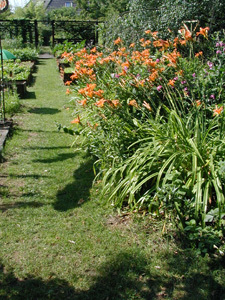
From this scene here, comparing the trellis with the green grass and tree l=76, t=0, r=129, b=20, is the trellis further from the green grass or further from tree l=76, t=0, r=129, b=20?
tree l=76, t=0, r=129, b=20

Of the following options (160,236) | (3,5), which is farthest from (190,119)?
(3,5)

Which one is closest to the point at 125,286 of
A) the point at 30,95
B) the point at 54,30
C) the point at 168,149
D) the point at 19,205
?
the point at 168,149

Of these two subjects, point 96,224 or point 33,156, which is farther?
point 33,156

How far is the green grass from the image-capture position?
2688 mm

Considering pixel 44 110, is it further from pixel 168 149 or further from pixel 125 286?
pixel 125 286

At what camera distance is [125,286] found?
2.71m

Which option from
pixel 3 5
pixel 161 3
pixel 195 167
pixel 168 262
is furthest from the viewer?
pixel 161 3

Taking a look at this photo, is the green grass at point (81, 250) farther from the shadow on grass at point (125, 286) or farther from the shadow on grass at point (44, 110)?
the shadow on grass at point (44, 110)

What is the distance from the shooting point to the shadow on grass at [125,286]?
2.61 meters

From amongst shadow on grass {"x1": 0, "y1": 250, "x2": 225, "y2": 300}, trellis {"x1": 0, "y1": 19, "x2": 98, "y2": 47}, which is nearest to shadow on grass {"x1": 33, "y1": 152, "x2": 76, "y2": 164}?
shadow on grass {"x1": 0, "y1": 250, "x2": 225, "y2": 300}

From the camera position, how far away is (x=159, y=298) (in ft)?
8.48

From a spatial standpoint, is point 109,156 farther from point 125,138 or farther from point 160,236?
point 160,236

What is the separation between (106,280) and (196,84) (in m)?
2.73

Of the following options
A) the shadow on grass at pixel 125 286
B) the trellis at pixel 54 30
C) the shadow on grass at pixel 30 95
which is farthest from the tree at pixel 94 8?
the shadow on grass at pixel 125 286
